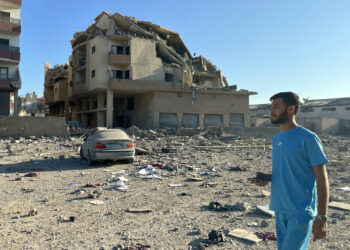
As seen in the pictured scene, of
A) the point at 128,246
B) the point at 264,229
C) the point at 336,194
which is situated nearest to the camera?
the point at 128,246

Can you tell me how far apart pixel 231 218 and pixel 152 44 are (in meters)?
34.2

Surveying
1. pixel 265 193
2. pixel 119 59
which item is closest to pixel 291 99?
pixel 265 193

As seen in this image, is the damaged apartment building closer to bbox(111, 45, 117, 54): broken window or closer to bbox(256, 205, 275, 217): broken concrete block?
bbox(111, 45, 117, 54): broken window

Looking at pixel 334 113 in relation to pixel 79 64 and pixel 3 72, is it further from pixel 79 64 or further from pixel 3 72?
pixel 3 72

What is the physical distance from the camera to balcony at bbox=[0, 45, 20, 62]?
31.4 metres

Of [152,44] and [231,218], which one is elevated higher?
[152,44]

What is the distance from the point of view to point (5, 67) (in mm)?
32562

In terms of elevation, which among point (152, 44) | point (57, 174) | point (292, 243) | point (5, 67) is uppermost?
point (152, 44)

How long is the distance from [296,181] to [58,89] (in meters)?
51.3

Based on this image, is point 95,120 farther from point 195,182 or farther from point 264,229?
point 264,229

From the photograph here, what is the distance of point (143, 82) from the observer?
113 feet

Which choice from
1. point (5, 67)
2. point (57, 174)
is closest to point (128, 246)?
point (57, 174)

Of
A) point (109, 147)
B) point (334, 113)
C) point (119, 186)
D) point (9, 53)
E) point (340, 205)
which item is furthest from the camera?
point (334, 113)

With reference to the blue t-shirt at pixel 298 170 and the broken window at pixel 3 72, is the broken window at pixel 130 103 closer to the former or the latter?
the broken window at pixel 3 72
